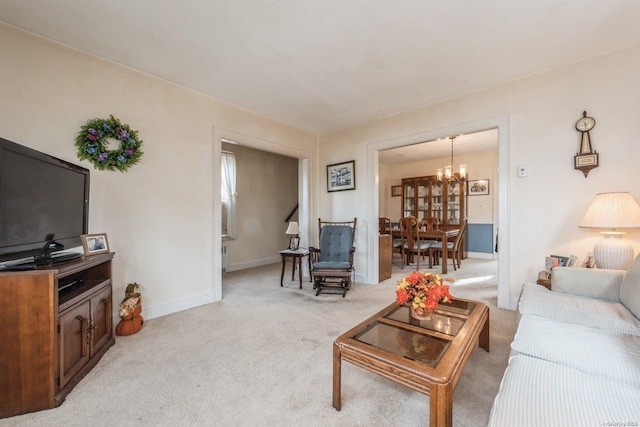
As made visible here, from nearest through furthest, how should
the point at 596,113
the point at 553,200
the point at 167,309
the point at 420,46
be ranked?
the point at 420,46
the point at 596,113
the point at 553,200
the point at 167,309

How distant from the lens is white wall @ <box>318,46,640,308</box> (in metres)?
2.28

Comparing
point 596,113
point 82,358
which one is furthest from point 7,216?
point 596,113

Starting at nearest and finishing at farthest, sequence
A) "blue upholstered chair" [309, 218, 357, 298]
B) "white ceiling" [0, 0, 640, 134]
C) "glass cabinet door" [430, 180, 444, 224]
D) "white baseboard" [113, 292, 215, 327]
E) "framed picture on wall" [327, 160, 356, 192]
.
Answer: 1. "white ceiling" [0, 0, 640, 134]
2. "white baseboard" [113, 292, 215, 327]
3. "blue upholstered chair" [309, 218, 357, 298]
4. "framed picture on wall" [327, 160, 356, 192]
5. "glass cabinet door" [430, 180, 444, 224]

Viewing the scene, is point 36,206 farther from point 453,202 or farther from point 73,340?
point 453,202

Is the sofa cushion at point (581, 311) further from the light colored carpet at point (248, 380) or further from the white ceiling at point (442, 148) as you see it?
the white ceiling at point (442, 148)

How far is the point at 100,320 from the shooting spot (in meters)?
1.98

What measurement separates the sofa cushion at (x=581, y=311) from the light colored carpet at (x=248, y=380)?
1.49 ft

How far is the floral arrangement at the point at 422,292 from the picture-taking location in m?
1.60

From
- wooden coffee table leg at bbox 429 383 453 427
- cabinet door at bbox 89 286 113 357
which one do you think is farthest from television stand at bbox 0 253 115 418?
wooden coffee table leg at bbox 429 383 453 427

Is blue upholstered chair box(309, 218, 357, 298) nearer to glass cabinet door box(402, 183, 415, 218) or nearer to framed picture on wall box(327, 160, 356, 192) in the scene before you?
framed picture on wall box(327, 160, 356, 192)

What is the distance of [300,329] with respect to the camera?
2.39 metres

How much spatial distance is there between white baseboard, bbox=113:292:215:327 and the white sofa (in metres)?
2.89

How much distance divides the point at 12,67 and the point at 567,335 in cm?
396

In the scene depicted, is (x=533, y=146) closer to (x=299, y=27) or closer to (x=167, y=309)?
(x=299, y=27)
